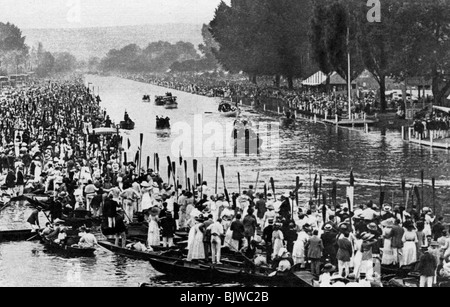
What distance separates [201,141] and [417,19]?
2105cm

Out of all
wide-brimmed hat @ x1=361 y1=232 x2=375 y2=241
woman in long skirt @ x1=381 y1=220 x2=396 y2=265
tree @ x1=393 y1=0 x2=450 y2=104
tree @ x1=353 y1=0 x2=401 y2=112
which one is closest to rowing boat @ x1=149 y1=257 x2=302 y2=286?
wide-brimmed hat @ x1=361 y1=232 x2=375 y2=241

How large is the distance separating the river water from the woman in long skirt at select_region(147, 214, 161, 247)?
2.65ft

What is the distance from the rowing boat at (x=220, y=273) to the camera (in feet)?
90.6

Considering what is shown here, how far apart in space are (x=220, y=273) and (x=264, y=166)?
30197mm

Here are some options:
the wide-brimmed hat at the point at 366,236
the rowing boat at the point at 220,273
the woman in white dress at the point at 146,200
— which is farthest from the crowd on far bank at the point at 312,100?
the wide-brimmed hat at the point at 366,236

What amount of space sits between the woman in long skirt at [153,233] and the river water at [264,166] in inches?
31.7

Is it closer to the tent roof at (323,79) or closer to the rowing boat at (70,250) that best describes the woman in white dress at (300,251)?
the rowing boat at (70,250)

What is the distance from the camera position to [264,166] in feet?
193

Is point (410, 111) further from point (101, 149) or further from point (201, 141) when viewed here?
point (101, 149)

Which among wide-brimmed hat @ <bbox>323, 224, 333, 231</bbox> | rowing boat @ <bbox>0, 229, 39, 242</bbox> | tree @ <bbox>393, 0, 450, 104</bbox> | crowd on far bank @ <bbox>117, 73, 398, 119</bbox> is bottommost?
rowing boat @ <bbox>0, 229, 39, 242</bbox>

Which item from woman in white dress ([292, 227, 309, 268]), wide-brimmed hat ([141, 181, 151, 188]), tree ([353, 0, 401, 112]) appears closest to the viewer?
woman in white dress ([292, 227, 309, 268])

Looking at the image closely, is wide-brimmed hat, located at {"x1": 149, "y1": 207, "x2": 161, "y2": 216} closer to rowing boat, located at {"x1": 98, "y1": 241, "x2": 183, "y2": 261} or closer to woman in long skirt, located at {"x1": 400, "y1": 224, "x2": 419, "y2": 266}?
rowing boat, located at {"x1": 98, "y1": 241, "x2": 183, "y2": 261}

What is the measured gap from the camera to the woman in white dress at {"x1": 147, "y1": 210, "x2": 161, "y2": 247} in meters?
33.1
